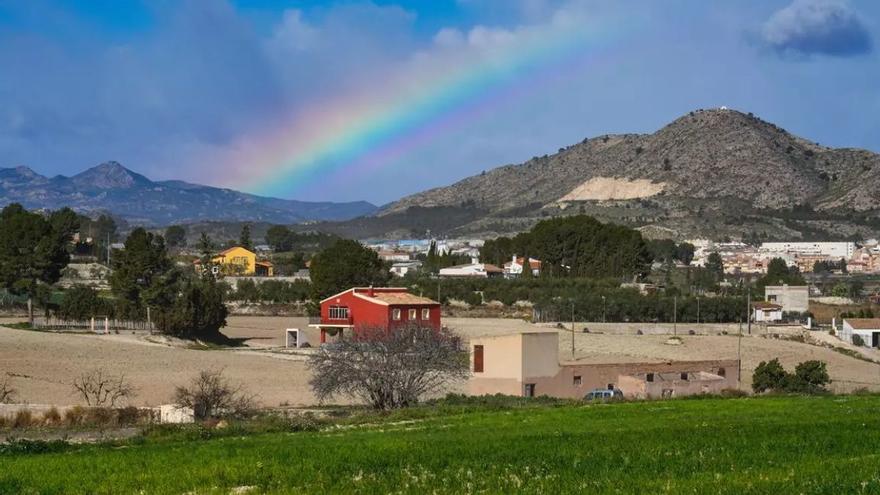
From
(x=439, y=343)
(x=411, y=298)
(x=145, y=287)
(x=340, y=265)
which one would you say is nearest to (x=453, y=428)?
(x=439, y=343)

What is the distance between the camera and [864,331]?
250 feet

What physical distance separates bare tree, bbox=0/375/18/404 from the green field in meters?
13.1

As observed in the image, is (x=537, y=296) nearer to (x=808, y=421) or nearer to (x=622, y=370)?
(x=622, y=370)

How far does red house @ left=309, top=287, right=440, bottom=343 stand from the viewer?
59.5m

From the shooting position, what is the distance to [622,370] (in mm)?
41625

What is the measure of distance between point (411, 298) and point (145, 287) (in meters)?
19.4

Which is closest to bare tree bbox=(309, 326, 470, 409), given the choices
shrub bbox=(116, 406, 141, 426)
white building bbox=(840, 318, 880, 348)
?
shrub bbox=(116, 406, 141, 426)

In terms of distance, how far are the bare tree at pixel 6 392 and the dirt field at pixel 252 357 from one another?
0.36 m

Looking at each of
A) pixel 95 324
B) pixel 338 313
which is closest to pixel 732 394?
pixel 338 313

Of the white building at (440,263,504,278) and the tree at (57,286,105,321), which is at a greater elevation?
the white building at (440,263,504,278)

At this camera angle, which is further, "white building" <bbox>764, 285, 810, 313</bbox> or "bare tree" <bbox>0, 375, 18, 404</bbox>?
"white building" <bbox>764, 285, 810, 313</bbox>

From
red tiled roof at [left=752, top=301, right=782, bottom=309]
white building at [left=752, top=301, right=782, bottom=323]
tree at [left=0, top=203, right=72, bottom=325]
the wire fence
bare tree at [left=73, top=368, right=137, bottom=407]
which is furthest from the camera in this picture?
red tiled roof at [left=752, top=301, right=782, bottom=309]

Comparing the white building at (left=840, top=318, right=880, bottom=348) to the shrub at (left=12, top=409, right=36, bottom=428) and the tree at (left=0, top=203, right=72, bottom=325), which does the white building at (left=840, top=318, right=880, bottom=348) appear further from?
the shrub at (left=12, top=409, right=36, bottom=428)

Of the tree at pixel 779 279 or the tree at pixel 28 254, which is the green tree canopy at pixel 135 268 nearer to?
the tree at pixel 28 254
